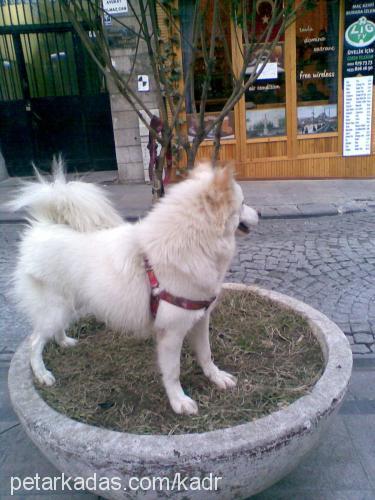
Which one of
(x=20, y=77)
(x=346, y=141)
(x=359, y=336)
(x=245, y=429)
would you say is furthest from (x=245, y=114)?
(x=245, y=429)

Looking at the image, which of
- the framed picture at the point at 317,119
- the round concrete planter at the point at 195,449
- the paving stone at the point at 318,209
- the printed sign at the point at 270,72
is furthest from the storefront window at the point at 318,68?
the round concrete planter at the point at 195,449

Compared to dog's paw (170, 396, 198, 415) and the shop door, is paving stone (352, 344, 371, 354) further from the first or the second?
the shop door

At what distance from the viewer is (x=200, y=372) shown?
8.21 feet

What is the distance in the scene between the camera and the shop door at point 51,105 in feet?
28.8

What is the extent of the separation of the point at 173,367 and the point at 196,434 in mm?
386

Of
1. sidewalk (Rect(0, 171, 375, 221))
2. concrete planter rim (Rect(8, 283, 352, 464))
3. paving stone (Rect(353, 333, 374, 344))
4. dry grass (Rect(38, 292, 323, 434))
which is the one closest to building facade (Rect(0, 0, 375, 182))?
sidewalk (Rect(0, 171, 375, 221))

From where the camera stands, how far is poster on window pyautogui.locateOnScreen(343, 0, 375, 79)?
7.56 m

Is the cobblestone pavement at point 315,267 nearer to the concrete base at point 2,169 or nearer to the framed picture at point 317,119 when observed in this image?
the framed picture at point 317,119

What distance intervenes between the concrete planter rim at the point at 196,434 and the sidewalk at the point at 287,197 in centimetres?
423

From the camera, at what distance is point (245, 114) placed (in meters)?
8.26

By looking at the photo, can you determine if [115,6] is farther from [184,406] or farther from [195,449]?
[195,449]

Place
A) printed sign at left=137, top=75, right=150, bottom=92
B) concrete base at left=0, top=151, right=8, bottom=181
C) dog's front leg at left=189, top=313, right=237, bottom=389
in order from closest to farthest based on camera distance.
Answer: dog's front leg at left=189, top=313, right=237, bottom=389, printed sign at left=137, top=75, right=150, bottom=92, concrete base at left=0, top=151, right=8, bottom=181

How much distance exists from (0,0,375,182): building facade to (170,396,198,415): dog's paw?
21.2ft

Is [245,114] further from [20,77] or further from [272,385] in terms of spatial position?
[272,385]
